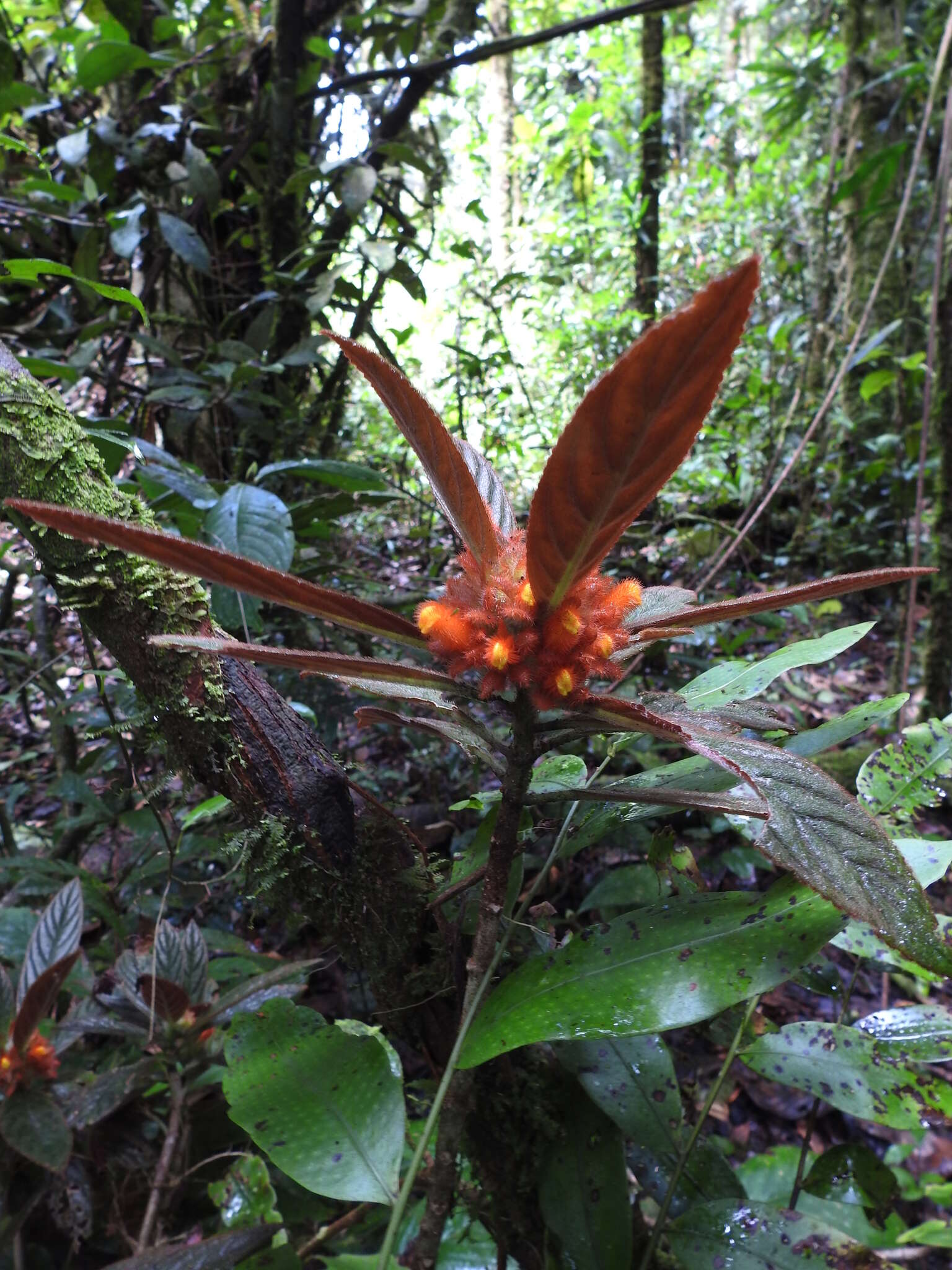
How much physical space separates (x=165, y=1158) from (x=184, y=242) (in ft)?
5.81

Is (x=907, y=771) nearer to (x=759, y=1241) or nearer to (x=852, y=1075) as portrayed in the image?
(x=852, y=1075)

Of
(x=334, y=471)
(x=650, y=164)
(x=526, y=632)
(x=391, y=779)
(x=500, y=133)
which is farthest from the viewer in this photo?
(x=500, y=133)

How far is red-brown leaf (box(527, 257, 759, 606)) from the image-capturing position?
306 millimetres

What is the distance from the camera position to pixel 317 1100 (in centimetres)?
56

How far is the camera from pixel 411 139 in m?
2.12

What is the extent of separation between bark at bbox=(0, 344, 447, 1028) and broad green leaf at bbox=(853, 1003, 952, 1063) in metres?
0.38

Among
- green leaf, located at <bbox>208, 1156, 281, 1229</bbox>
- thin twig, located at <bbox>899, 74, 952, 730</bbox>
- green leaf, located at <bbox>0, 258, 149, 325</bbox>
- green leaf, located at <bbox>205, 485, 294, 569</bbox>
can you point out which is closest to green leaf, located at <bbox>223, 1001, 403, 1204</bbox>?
green leaf, located at <bbox>208, 1156, 281, 1229</bbox>

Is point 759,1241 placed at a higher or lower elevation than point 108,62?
lower

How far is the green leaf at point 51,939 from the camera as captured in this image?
904mm

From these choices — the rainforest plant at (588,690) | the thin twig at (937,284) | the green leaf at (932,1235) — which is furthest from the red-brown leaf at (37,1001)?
the thin twig at (937,284)

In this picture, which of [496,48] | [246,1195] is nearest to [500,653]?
[246,1195]

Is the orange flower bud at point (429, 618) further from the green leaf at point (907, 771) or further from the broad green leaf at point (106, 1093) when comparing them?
the broad green leaf at point (106, 1093)

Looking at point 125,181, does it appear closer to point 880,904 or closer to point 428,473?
point 428,473

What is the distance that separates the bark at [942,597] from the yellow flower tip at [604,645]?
1743 mm
